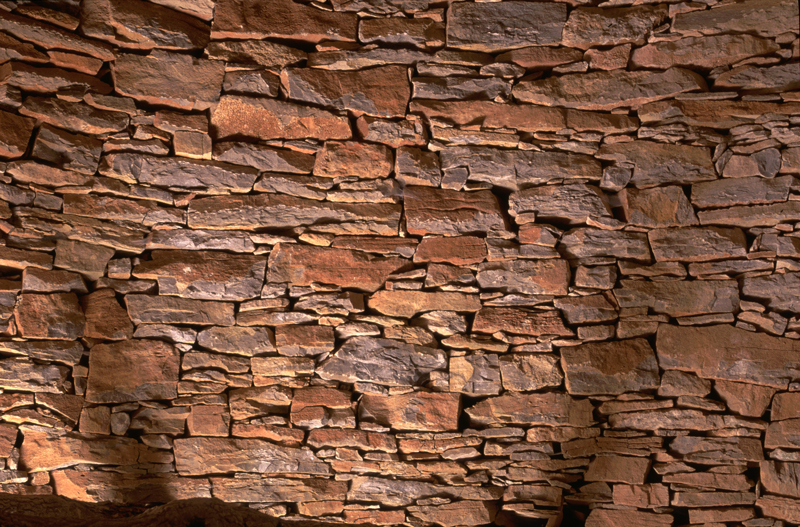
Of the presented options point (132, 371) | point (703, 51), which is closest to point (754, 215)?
point (703, 51)

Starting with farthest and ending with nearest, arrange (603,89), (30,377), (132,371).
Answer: (603,89)
(132,371)
(30,377)

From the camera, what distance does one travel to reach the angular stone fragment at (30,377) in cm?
267

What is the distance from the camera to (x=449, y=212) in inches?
116

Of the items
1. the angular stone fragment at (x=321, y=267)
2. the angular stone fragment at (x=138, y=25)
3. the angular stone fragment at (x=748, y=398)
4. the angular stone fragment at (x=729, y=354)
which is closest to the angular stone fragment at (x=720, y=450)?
the angular stone fragment at (x=748, y=398)

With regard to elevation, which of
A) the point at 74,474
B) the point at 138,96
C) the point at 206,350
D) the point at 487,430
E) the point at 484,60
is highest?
the point at 484,60

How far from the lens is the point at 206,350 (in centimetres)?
288

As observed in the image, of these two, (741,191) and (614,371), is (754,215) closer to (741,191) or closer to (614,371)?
(741,191)

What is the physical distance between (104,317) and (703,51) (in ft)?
11.0

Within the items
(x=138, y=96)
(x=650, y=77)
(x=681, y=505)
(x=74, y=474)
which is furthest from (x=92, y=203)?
(x=681, y=505)

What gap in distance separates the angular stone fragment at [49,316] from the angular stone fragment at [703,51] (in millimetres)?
3149

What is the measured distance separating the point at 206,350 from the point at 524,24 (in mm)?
2378

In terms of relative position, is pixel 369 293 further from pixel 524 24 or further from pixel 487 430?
pixel 524 24

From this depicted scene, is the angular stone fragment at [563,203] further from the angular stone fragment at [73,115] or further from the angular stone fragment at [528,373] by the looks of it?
the angular stone fragment at [73,115]

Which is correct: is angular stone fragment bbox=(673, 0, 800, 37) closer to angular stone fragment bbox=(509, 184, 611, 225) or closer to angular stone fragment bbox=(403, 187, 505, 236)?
angular stone fragment bbox=(509, 184, 611, 225)
